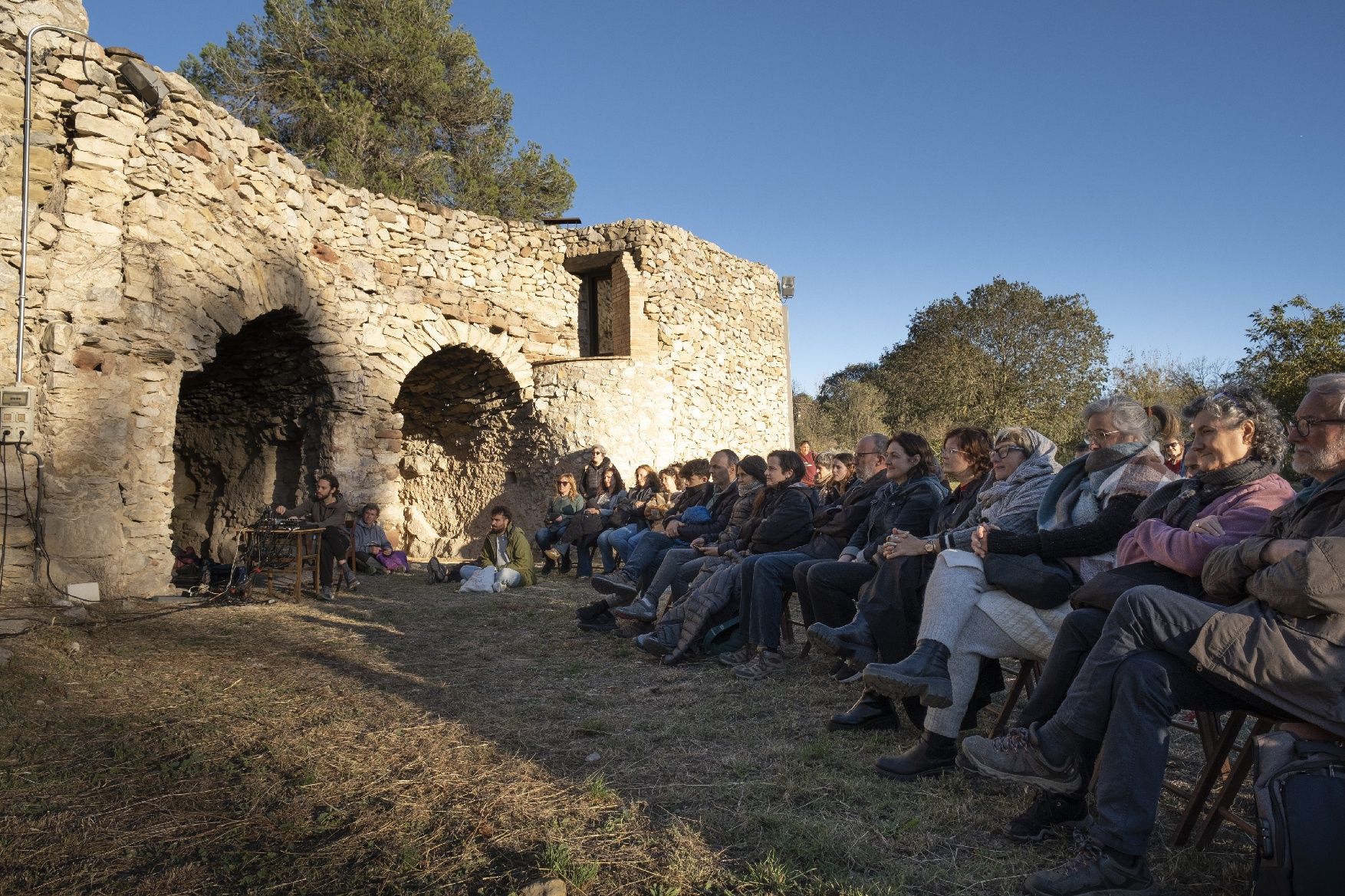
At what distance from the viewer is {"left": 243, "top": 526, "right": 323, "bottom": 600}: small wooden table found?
6.62 metres

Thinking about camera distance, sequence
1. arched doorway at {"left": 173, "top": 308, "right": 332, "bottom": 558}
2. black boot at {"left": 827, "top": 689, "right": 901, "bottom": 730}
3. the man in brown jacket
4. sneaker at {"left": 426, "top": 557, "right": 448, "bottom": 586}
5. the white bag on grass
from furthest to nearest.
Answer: arched doorway at {"left": 173, "top": 308, "right": 332, "bottom": 558}
sneaker at {"left": 426, "top": 557, "right": 448, "bottom": 586}
the white bag on grass
black boot at {"left": 827, "top": 689, "right": 901, "bottom": 730}
the man in brown jacket

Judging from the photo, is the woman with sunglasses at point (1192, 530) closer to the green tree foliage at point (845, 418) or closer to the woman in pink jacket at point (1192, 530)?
the woman in pink jacket at point (1192, 530)

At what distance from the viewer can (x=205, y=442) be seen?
31.5 feet

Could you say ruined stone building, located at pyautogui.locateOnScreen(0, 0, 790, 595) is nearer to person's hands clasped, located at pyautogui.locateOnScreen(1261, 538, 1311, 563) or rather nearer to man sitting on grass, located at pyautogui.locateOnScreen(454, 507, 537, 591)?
man sitting on grass, located at pyautogui.locateOnScreen(454, 507, 537, 591)

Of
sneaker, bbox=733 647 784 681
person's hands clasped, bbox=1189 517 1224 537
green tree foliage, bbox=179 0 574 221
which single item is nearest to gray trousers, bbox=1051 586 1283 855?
person's hands clasped, bbox=1189 517 1224 537

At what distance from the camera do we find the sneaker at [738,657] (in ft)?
13.9

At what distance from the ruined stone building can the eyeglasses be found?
6588 mm

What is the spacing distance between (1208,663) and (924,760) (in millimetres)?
1015

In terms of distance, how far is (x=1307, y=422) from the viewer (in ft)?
6.92

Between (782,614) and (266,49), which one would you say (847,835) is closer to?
(782,614)

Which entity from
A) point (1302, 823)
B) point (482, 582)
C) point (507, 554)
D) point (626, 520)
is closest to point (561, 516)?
point (626, 520)

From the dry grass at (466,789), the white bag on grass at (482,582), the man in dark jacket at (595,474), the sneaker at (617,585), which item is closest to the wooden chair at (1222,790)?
the dry grass at (466,789)

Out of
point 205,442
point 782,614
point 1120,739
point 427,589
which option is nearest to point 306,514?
point 427,589

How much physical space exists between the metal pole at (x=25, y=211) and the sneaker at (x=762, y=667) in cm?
507
